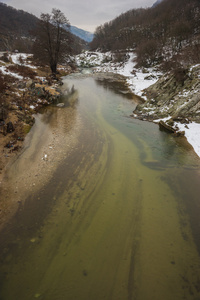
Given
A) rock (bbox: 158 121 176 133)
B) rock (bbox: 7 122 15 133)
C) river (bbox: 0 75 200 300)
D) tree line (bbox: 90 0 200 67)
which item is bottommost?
river (bbox: 0 75 200 300)

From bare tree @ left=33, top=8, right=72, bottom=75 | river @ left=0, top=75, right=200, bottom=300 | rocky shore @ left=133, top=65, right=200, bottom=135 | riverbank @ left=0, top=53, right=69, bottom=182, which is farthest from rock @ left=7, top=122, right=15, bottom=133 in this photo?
bare tree @ left=33, top=8, right=72, bottom=75

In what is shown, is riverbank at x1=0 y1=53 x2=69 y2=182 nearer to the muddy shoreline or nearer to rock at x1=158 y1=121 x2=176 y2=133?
the muddy shoreline

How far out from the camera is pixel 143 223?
5.32 m

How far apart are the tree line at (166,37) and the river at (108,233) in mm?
21402

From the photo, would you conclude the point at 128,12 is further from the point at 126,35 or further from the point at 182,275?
the point at 182,275

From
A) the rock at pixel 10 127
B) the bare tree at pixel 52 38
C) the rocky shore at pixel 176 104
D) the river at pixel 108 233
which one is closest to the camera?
the river at pixel 108 233

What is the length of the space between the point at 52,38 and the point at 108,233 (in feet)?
101

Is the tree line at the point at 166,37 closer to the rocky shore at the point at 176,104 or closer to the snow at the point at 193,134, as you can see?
the rocky shore at the point at 176,104

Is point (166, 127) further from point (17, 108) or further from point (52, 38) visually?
point (52, 38)

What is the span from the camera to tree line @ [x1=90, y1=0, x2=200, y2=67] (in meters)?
37.8

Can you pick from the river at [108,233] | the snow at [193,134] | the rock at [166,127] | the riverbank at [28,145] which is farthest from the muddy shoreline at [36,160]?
the snow at [193,134]

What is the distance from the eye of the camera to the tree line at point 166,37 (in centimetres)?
3779

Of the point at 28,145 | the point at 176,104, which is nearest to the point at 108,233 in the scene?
the point at 28,145

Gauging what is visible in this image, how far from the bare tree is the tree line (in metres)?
19.4
